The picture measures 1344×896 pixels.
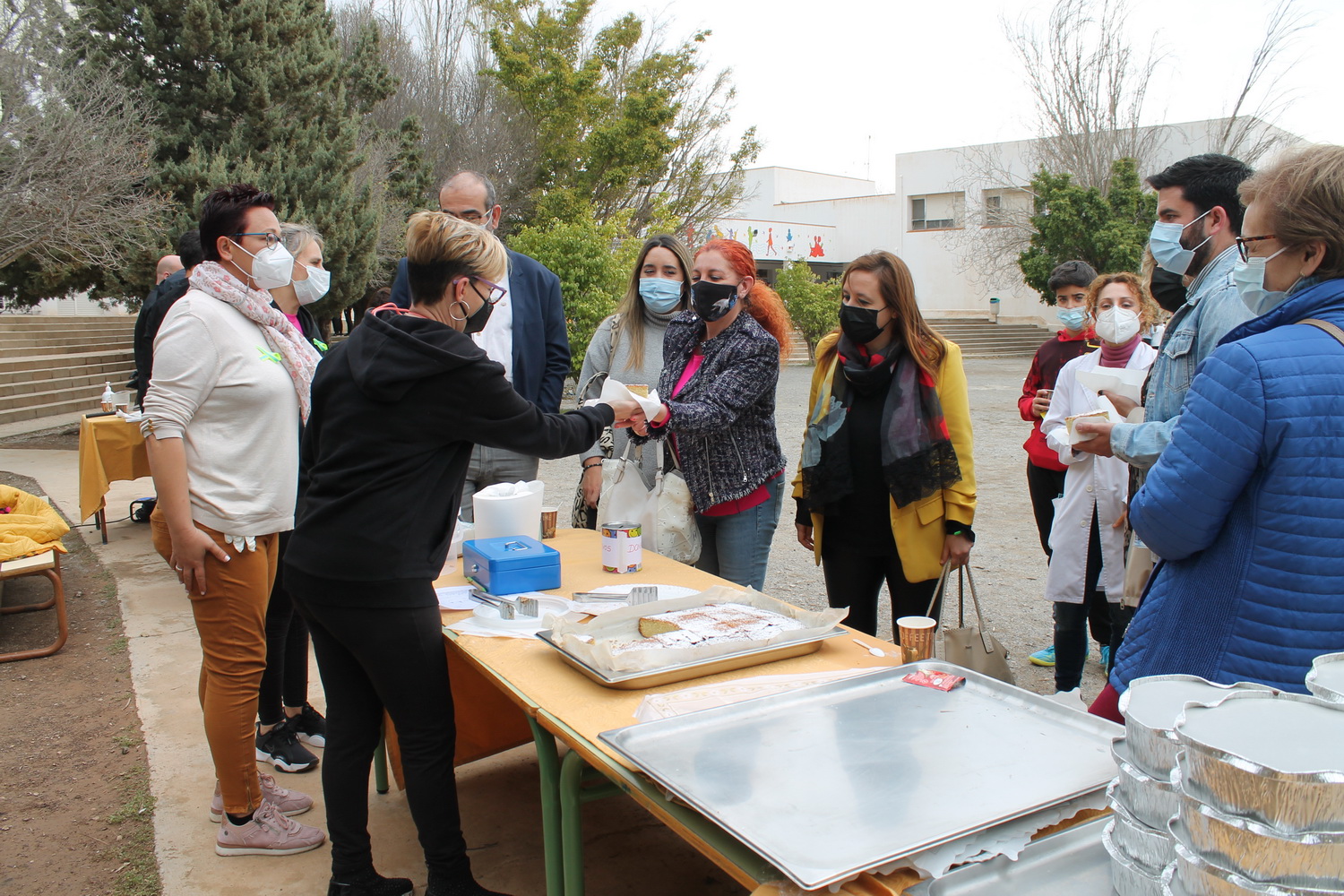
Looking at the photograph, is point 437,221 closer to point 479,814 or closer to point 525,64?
point 479,814

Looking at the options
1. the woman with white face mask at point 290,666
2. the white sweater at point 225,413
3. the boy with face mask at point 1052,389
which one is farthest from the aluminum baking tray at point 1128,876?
the boy with face mask at point 1052,389

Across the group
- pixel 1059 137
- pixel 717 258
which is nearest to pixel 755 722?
pixel 717 258

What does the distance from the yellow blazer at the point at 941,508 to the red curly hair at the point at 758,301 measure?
49 centimetres

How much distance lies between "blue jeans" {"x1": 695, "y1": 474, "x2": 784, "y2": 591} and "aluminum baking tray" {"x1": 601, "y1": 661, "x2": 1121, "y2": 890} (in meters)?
1.33

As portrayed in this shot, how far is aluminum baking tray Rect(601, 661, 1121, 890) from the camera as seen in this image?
128 cm

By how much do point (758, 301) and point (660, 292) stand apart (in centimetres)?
46

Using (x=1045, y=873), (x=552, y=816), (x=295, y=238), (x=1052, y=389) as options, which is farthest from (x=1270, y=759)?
(x=1052, y=389)

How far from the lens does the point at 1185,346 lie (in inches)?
89.9

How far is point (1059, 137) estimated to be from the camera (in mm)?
26750

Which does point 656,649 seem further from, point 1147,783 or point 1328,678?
point 1328,678

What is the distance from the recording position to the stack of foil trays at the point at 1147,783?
1.02m

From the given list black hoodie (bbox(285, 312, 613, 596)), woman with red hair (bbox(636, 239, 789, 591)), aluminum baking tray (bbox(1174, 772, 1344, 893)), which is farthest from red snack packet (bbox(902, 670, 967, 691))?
woman with red hair (bbox(636, 239, 789, 591))

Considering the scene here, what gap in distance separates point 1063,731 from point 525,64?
23.2 meters

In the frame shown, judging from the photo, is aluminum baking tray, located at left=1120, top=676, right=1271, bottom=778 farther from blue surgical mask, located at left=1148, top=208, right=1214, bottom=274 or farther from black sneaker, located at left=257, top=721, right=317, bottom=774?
black sneaker, located at left=257, top=721, right=317, bottom=774
